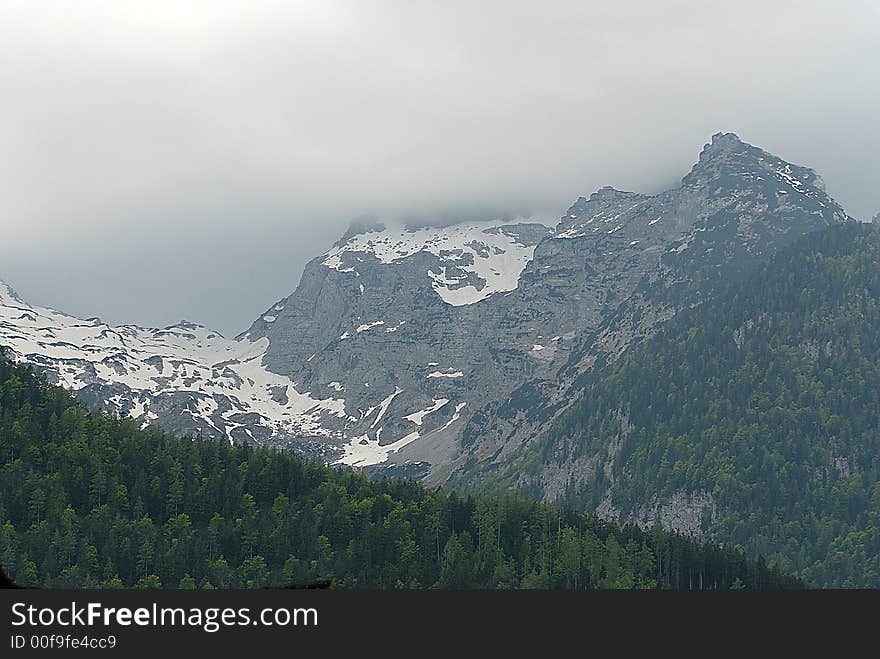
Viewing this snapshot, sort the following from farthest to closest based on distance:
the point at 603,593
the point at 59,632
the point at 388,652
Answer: the point at 603,593 → the point at 388,652 → the point at 59,632

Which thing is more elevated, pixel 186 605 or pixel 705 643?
pixel 186 605

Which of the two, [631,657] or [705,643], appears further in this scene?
[705,643]

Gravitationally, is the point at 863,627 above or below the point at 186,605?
below

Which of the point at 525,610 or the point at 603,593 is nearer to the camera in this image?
the point at 525,610

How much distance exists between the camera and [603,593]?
206 ft

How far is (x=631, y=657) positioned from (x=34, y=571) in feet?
556

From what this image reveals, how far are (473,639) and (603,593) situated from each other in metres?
10.2

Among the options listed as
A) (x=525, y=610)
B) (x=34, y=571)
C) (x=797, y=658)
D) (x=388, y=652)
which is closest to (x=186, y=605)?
(x=388, y=652)

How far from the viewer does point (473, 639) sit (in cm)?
5688

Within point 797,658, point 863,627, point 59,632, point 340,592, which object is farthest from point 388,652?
point 863,627

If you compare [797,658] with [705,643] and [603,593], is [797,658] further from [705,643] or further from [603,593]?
[603,593]

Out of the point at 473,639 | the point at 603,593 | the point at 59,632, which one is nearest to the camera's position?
the point at 59,632

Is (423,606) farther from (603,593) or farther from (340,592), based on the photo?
(603,593)

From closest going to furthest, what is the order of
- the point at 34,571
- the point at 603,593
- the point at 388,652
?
the point at 388,652 → the point at 603,593 → the point at 34,571
